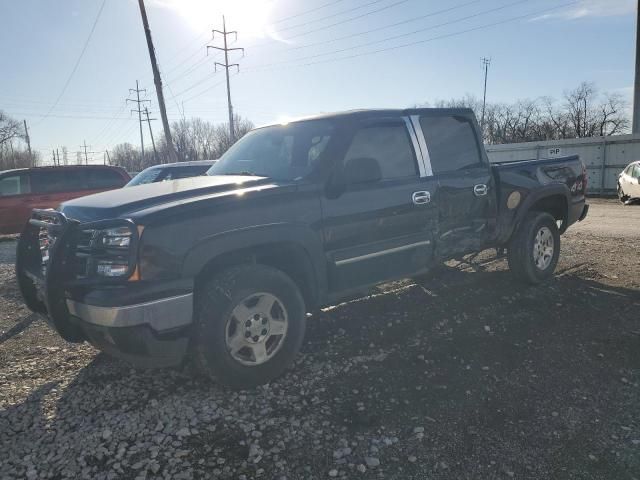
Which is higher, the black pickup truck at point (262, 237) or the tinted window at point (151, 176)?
the tinted window at point (151, 176)

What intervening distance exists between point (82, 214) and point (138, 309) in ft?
3.12

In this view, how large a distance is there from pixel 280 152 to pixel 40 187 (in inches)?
419

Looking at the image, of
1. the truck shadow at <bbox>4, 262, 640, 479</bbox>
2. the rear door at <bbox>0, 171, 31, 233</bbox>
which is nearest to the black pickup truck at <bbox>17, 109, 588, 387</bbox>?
the truck shadow at <bbox>4, 262, 640, 479</bbox>

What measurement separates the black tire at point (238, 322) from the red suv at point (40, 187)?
10738mm

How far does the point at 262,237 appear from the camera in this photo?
11.3 feet

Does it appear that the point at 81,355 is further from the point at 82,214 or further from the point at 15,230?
the point at 15,230

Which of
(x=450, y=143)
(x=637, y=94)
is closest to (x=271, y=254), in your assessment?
(x=450, y=143)

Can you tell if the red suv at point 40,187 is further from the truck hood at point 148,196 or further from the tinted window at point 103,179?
the truck hood at point 148,196

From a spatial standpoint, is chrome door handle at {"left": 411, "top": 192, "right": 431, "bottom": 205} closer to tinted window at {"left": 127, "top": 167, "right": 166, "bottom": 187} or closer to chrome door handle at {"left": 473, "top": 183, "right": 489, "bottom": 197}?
chrome door handle at {"left": 473, "top": 183, "right": 489, "bottom": 197}

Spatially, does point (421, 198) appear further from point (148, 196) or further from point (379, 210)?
point (148, 196)

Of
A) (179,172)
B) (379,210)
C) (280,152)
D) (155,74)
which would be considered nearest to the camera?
(379,210)

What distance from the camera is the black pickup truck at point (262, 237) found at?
10.1 feet

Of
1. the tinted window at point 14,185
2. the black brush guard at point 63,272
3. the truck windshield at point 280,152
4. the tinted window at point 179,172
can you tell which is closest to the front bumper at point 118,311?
the black brush guard at point 63,272

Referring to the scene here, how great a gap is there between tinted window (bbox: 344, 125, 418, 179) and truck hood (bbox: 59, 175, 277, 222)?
35.4 inches
